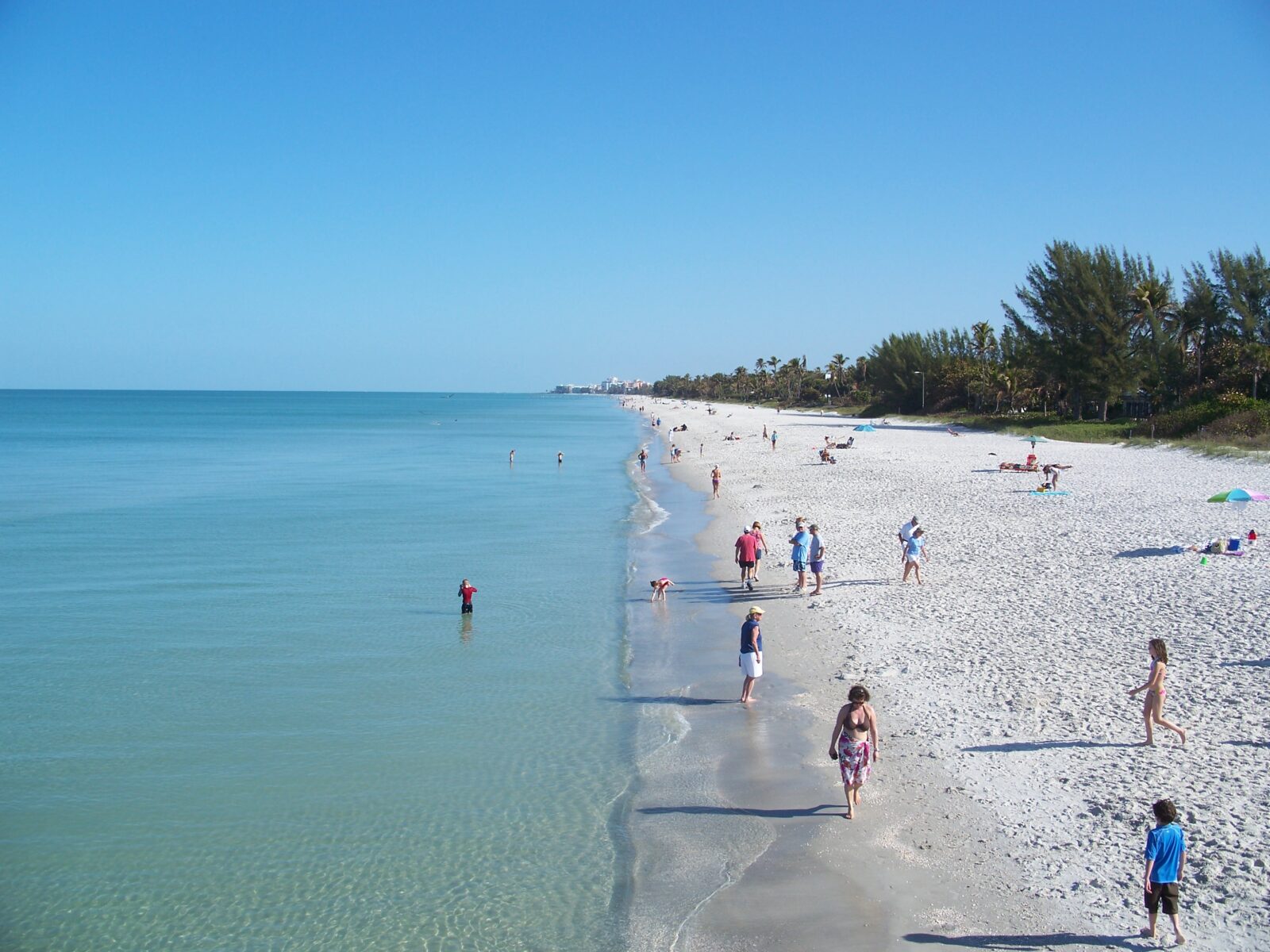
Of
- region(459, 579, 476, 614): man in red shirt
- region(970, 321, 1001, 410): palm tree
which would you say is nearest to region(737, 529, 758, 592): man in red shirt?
region(459, 579, 476, 614): man in red shirt

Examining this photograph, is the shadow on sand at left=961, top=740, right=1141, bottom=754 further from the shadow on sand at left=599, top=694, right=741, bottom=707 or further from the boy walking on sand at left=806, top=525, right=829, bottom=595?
the boy walking on sand at left=806, top=525, right=829, bottom=595

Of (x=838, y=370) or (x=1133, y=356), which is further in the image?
(x=838, y=370)

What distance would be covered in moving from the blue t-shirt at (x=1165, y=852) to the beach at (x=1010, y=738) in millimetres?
555

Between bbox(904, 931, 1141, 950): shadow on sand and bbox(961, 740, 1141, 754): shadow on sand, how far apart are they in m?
3.08

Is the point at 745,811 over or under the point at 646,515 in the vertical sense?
under

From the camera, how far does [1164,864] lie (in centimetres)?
628

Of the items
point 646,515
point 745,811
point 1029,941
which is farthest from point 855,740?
point 646,515

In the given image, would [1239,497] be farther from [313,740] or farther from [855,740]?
[313,740]

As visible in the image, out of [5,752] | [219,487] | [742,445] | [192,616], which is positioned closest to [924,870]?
[5,752]

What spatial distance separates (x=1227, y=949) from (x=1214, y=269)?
2208 inches

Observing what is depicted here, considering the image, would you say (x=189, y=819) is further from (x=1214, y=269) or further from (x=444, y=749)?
(x=1214, y=269)

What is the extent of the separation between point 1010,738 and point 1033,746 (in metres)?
0.31

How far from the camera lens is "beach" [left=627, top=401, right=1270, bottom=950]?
279 inches

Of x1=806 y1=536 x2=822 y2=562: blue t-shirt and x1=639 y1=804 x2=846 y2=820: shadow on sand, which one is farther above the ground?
x1=806 y1=536 x2=822 y2=562: blue t-shirt
